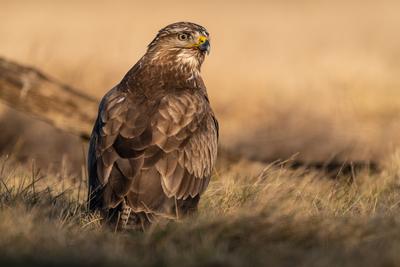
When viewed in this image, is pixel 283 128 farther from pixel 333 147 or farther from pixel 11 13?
pixel 11 13

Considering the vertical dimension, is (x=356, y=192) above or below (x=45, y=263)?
below

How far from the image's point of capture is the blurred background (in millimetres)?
10883

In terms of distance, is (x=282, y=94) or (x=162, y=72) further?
(x=282, y=94)

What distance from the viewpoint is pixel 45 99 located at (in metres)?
9.10

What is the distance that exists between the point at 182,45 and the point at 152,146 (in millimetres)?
1348

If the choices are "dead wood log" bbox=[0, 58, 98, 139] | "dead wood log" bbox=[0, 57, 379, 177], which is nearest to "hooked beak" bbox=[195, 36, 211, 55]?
"dead wood log" bbox=[0, 57, 379, 177]

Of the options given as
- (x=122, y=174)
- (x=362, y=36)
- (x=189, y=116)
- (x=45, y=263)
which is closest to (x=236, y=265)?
(x=45, y=263)

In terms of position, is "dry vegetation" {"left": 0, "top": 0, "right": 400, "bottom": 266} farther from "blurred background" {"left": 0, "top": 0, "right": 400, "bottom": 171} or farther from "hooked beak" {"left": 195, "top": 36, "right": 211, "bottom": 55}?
"hooked beak" {"left": 195, "top": 36, "right": 211, "bottom": 55}

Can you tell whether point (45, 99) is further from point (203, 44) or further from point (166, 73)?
point (203, 44)

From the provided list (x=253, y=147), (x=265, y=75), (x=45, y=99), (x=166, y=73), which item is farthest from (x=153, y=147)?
(x=265, y=75)

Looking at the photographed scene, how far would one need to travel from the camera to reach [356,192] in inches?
294

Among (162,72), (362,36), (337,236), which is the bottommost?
(362,36)

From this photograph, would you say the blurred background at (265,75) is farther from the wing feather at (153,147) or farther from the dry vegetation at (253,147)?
the wing feather at (153,147)

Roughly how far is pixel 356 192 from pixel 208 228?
2.43 m
